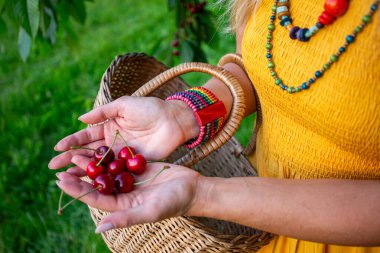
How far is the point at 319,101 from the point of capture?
0.90 meters

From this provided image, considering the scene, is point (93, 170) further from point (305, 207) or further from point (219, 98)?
point (305, 207)

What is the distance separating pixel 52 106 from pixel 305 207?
2.30 m

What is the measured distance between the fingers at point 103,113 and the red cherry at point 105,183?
0.14 meters

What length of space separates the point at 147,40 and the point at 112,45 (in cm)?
27

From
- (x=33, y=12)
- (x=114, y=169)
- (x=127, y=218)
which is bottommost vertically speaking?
(x=114, y=169)

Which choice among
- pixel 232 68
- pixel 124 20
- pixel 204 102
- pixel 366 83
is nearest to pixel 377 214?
pixel 366 83

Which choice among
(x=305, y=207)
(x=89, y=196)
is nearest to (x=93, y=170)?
(x=89, y=196)

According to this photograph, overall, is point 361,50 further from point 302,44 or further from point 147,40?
point 147,40

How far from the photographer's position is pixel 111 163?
1.12 metres

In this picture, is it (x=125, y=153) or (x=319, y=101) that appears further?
(x=125, y=153)

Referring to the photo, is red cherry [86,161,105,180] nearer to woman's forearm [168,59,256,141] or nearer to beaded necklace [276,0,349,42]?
woman's forearm [168,59,256,141]

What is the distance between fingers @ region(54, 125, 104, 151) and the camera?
1060mm

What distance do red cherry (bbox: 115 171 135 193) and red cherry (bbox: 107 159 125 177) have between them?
76mm

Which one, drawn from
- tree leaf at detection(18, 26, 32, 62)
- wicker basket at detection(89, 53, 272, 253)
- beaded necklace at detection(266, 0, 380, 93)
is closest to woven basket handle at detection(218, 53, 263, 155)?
wicker basket at detection(89, 53, 272, 253)
